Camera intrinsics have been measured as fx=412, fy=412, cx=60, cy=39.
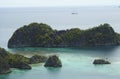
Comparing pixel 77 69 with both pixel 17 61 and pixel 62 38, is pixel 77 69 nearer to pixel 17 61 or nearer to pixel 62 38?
pixel 17 61

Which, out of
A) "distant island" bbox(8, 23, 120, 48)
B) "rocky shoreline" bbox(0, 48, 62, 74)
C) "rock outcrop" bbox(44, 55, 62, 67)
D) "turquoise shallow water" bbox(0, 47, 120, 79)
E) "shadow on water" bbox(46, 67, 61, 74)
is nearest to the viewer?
"turquoise shallow water" bbox(0, 47, 120, 79)

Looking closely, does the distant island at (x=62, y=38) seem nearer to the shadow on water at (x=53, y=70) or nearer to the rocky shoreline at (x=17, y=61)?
the rocky shoreline at (x=17, y=61)

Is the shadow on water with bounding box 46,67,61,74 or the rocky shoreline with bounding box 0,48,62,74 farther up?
the rocky shoreline with bounding box 0,48,62,74

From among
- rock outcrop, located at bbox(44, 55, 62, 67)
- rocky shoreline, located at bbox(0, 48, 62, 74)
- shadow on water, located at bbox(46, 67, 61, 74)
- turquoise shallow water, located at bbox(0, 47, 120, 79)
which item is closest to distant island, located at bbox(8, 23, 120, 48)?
turquoise shallow water, located at bbox(0, 47, 120, 79)

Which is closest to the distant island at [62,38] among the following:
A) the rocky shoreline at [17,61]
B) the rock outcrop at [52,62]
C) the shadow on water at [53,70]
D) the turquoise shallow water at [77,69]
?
the turquoise shallow water at [77,69]

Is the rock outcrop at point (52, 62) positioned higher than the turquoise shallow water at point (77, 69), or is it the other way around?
the rock outcrop at point (52, 62)

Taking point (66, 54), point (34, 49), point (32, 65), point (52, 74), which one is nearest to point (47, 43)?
point (34, 49)

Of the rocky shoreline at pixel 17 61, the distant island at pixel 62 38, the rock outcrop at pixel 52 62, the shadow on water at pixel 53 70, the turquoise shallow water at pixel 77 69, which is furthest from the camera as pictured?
the distant island at pixel 62 38

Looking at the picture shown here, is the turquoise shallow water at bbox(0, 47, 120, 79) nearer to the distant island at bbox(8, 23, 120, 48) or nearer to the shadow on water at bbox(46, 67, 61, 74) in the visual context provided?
the shadow on water at bbox(46, 67, 61, 74)

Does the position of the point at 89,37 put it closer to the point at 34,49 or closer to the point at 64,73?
the point at 34,49
